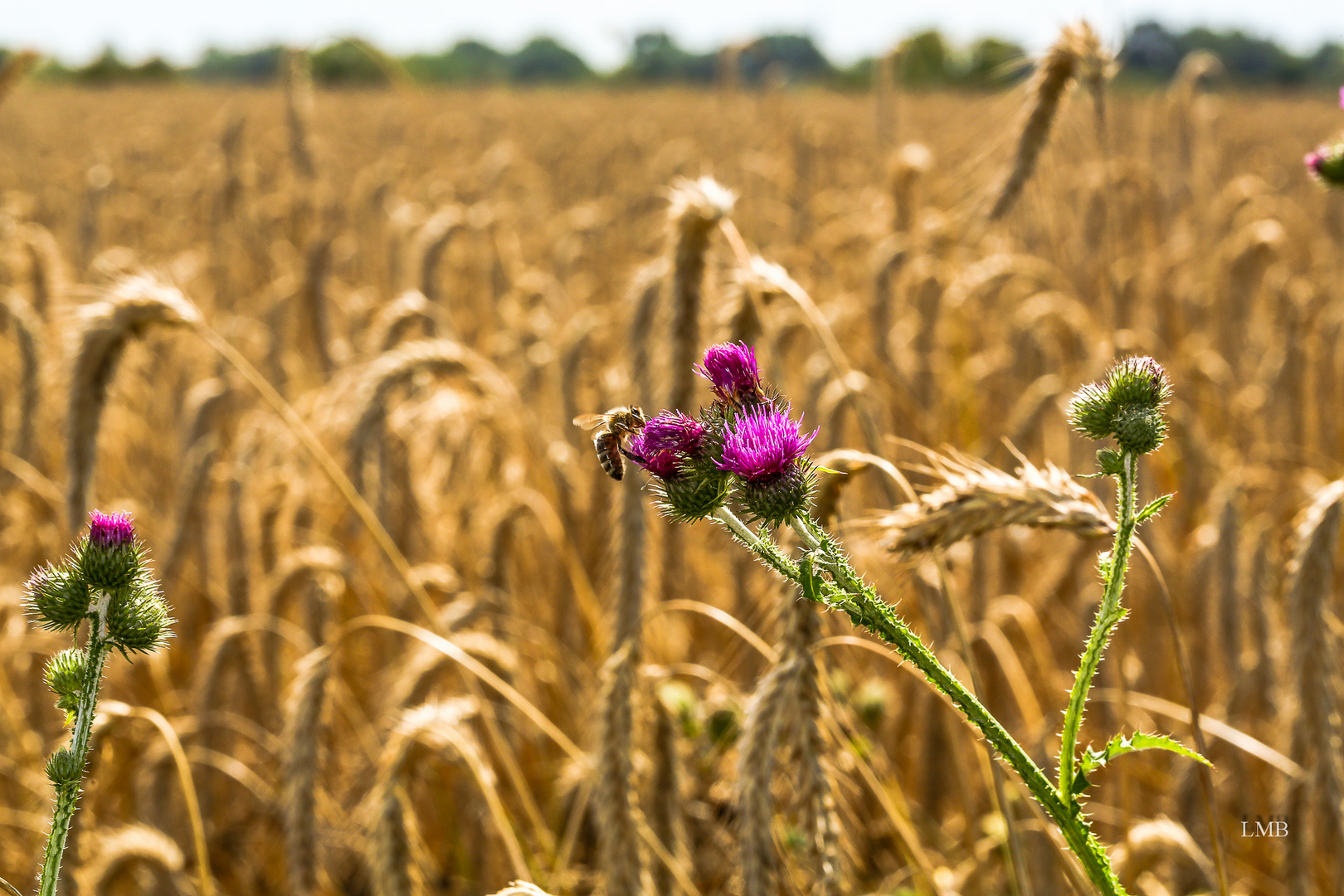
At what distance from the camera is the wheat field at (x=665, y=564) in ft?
6.53

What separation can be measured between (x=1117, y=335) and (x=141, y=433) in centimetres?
445

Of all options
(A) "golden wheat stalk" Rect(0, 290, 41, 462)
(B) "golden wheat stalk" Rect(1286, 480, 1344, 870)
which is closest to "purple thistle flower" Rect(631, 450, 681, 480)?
(B) "golden wheat stalk" Rect(1286, 480, 1344, 870)

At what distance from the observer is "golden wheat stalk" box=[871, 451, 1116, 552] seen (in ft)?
4.09

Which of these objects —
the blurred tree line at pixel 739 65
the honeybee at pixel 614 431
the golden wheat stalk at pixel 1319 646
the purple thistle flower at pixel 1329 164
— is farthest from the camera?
the blurred tree line at pixel 739 65

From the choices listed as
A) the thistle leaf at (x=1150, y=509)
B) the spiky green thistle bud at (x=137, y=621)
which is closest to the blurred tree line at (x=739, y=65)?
the thistle leaf at (x=1150, y=509)

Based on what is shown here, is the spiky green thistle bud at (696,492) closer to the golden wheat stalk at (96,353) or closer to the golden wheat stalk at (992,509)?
the golden wheat stalk at (992,509)

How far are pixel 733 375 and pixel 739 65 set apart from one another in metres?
6.97

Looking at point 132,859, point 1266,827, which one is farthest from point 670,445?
point 1266,827

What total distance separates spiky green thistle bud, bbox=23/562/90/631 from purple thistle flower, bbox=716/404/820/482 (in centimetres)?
61

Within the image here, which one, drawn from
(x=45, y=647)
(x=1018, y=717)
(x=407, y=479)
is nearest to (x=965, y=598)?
(x=1018, y=717)

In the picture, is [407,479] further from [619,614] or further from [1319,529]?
[1319,529]

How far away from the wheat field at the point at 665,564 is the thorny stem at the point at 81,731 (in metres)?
0.91

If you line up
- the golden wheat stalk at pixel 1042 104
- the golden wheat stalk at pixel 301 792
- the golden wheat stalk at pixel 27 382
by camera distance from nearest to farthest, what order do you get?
the golden wheat stalk at pixel 301 792, the golden wheat stalk at pixel 1042 104, the golden wheat stalk at pixel 27 382

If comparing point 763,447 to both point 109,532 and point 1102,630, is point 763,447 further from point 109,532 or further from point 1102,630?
point 109,532
